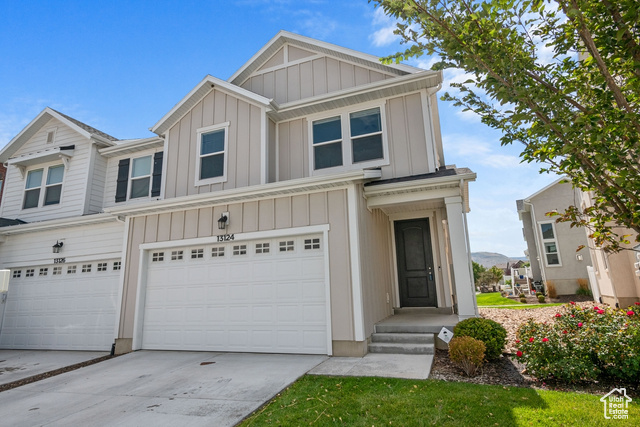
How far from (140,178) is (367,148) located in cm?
724

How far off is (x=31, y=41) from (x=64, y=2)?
1.89 meters

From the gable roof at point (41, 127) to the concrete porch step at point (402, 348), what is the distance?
1064 centimetres

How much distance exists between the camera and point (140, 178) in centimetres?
1089

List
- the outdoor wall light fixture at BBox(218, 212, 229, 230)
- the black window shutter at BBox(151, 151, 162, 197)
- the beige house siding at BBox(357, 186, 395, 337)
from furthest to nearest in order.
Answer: the black window shutter at BBox(151, 151, 162, 197)
the outdoor wall light fixture at BBox(218, 212, 229, 230)
the beige house siding at BBox(357, 186, 395, 337)

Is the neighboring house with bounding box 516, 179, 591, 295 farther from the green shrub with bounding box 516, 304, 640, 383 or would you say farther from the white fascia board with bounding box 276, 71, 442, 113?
the green shrub with bounding box 516, 304, 640, 383

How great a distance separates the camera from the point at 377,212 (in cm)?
844

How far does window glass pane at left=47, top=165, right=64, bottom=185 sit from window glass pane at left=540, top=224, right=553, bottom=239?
2090cm

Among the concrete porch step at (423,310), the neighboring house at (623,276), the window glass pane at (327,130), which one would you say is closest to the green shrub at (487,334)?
the concrete porch step at (423,310)

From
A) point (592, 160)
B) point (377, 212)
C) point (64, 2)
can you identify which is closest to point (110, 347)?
point (377, 212)

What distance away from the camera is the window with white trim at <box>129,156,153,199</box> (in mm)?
10773

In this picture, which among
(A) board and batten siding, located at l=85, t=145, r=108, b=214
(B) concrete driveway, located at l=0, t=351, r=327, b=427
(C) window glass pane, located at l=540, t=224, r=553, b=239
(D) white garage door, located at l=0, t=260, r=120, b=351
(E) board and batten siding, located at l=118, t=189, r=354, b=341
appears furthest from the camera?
(C) window glass pane, located at l=540, t=224, r=553, b=239

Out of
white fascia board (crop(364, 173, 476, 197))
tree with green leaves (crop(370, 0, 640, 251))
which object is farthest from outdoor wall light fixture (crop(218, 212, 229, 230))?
tree with green leaves (crop(370, 0, 640, 251))

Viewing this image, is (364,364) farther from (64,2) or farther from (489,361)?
(64,2)

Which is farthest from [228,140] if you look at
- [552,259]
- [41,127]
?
[552,259]
